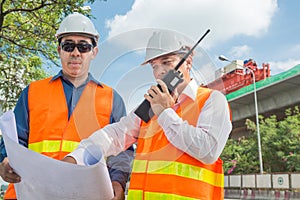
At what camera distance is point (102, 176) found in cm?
146

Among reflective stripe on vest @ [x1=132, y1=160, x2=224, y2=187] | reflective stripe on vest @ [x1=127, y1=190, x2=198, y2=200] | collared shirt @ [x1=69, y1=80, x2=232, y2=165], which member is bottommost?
reflective stripe on vest @ [x1=127, y1=190, x2=198, y2=200]

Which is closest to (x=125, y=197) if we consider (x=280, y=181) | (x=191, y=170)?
(x=191, y=170)

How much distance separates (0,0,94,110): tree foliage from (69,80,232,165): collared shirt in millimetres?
6639

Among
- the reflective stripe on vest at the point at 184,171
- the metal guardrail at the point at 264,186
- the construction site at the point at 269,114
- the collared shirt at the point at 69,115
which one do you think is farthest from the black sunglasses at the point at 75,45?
the metal guardrail at the point at 264,186

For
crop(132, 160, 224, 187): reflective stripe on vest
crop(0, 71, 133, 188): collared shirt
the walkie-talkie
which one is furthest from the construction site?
the walkie-talkie

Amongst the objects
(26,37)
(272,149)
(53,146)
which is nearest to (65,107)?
(53,146)

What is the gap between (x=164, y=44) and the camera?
4.84ft

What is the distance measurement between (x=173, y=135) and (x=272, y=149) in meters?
21.7

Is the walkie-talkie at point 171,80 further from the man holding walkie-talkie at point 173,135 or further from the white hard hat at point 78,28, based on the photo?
the white hard hat at point 78,28

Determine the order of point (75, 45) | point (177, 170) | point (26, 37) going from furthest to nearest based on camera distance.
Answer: point (26, 37)
point (75, 45)
point (177, 170)

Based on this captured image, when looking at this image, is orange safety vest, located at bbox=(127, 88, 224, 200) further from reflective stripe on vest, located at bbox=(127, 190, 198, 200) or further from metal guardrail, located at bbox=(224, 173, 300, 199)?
metal guardrail, located at bbox=(224, 173, 300, 199)

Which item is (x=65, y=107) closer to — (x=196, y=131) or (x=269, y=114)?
(x=196, y=131)

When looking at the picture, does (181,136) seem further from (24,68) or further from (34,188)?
(24,68)

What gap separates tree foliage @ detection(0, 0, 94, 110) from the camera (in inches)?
340
